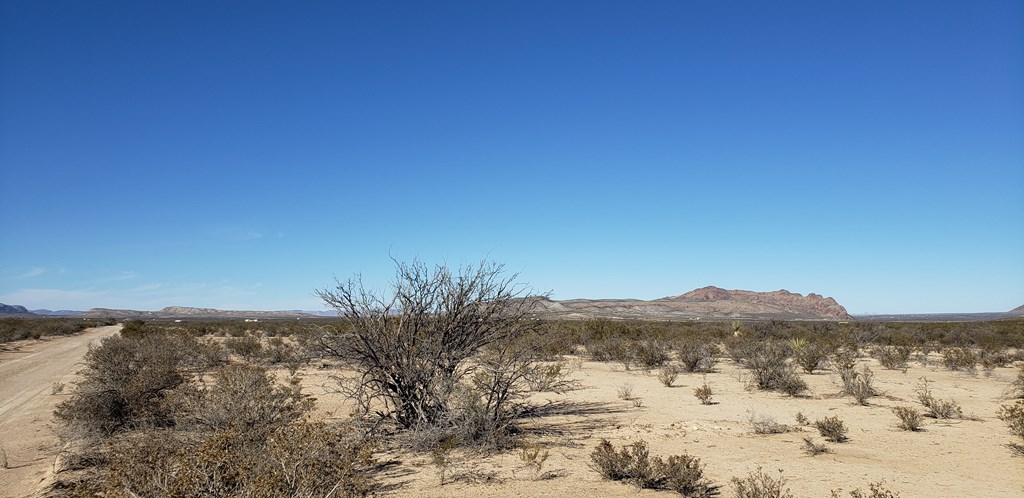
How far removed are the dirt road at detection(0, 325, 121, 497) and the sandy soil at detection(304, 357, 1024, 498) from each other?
4.97m

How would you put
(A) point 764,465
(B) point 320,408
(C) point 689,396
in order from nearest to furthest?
1. (A) point 764,465
2. (B) point 320,408
3. (C) point 689,396

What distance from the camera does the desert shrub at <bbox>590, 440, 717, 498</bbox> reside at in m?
6.89

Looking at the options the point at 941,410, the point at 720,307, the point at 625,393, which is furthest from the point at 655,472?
the point at 720,307

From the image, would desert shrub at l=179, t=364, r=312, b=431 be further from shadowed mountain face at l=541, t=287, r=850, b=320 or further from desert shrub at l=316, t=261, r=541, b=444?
shadowed mountain face at l=541, t=287, r=850, b=320

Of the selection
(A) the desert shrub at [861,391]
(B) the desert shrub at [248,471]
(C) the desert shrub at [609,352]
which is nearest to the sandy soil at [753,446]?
(A) the desert shrub at [861,391]

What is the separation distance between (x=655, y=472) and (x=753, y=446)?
292 cm

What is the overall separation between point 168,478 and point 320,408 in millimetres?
8328

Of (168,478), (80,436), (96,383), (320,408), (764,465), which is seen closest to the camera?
(168,478)

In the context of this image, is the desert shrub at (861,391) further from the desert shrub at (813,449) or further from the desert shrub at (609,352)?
the desert shrub at (609,352)

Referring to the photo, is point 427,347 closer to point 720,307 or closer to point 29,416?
point 29,416

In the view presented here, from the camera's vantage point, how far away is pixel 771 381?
1523cm

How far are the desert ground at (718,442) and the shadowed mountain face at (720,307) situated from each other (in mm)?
65768

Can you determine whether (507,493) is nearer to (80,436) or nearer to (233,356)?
(80,436)

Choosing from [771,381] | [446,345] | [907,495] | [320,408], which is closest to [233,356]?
[320,408]
